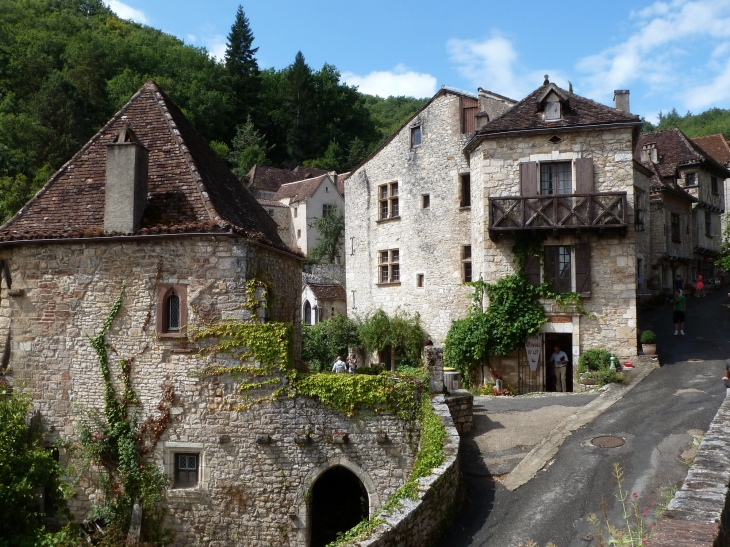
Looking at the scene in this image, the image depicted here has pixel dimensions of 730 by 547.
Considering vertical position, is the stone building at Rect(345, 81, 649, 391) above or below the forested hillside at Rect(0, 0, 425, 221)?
below

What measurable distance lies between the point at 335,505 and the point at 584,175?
11903 mm

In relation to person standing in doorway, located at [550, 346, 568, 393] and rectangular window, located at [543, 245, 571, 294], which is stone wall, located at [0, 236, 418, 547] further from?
rectangular window, located at [543, 245, 571, 294]

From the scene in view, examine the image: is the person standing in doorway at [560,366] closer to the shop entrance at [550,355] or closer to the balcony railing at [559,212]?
the shop entrance at [550,355]

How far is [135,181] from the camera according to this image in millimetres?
12172

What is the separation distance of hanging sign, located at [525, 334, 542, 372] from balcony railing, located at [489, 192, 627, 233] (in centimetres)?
345

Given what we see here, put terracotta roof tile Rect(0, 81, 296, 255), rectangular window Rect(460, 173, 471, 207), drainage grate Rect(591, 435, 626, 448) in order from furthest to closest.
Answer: rectangular window Rect(460, 173, 471, 207) → terracotta roof tile Rect(0, 81, 296, 255) → drainage grate Rect(591, 435, 626, 448)

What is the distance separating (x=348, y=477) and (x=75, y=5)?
97.3m

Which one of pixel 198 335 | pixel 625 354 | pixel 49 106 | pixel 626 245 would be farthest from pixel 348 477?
pixel 49 106

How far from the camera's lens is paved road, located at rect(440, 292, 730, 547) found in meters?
8.35

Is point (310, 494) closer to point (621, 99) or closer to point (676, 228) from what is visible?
point (621, 99)

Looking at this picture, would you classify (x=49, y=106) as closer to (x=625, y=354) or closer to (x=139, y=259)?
(x=139, y=259)

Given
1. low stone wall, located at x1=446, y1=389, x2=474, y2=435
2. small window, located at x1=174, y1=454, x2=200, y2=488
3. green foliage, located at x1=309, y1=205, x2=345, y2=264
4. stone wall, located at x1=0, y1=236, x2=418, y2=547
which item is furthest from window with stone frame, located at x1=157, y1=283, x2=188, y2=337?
green foliage, located at x1=309, y1=205, x2=345, y2=264

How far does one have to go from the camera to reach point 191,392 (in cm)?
1201

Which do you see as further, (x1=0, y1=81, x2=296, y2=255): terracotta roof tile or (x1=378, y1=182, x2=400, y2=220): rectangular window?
(x1=378, y1=182, x2=400, y2=220): rectangular window
